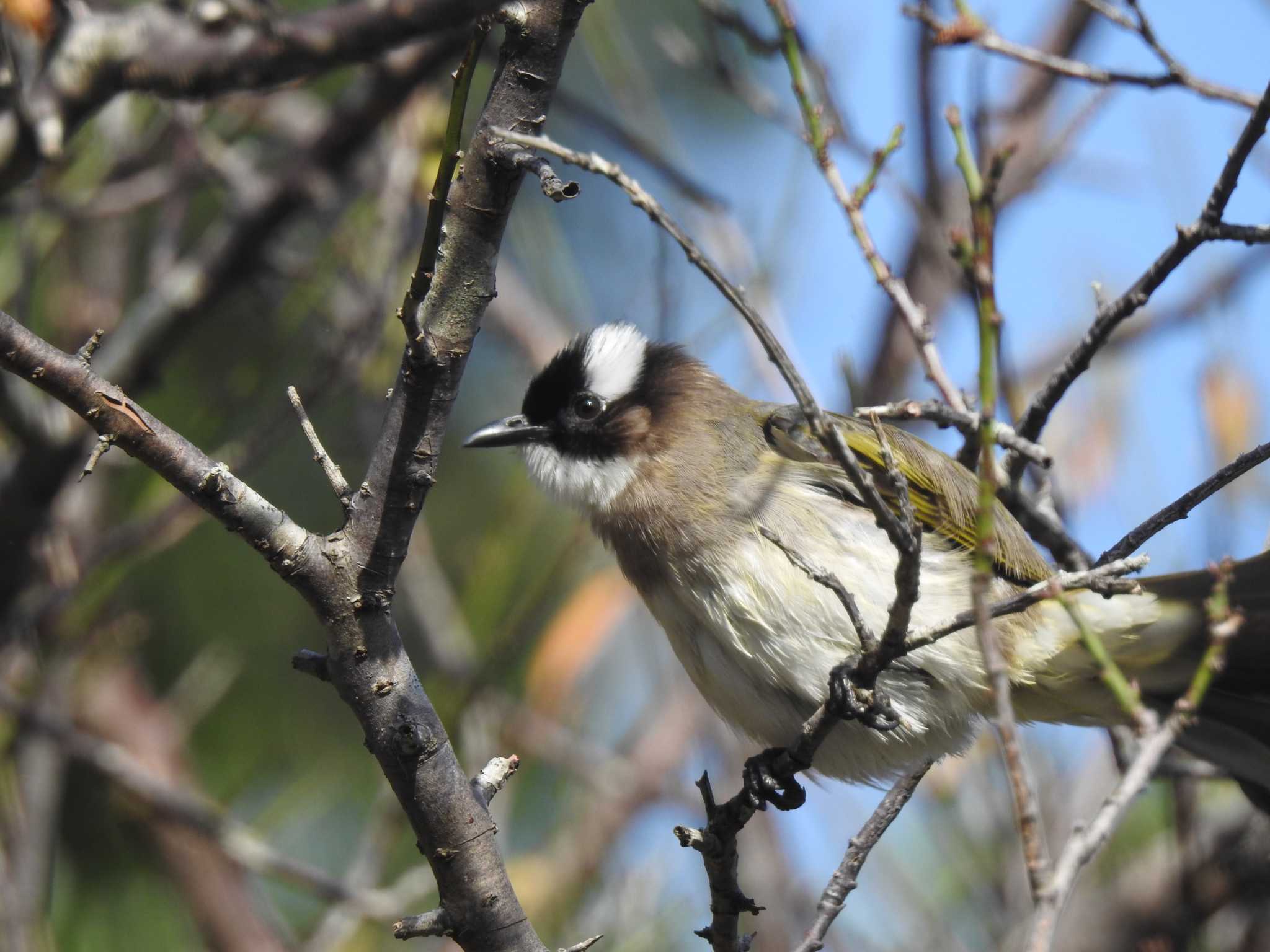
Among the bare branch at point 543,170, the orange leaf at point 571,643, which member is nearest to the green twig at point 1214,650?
the bare branch at point 543,170

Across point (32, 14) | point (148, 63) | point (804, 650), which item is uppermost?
point (32, 14)

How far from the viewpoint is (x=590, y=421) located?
386 cm

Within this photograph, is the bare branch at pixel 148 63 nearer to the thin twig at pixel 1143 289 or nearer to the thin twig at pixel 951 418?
the thin twig at pixel 951 418

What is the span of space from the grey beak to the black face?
4 cm

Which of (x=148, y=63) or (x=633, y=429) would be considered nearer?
(x=148, y=63)

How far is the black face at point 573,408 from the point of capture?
3834mm

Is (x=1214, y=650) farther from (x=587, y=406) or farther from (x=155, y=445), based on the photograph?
(x=587, y=406)

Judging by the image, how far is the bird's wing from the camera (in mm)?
3506

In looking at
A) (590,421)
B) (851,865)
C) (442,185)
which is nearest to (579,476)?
(590,421)

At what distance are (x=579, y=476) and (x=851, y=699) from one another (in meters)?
1.47

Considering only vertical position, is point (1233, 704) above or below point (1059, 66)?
below

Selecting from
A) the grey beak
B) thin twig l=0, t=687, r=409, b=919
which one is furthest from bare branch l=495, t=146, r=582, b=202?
thin twig l=0, t=687, r=409, b=919

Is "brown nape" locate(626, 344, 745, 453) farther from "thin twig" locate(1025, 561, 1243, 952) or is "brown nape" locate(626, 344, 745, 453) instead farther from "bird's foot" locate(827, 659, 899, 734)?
"thin twig" locate(1025, 561, 1243, 952)

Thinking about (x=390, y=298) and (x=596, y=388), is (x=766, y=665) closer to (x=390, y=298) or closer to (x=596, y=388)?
(x=596, y=388)
